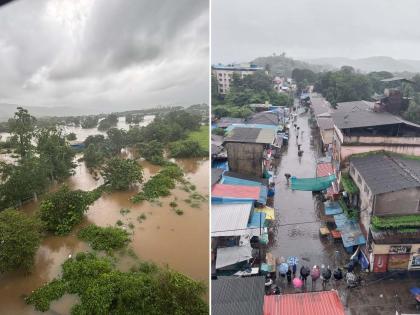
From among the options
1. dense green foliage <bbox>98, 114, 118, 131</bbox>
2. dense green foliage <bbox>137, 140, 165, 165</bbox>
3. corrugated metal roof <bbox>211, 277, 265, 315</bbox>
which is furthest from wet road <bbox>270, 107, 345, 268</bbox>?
dense green foliage <bbox>98, 114, 118, 131</bbox>

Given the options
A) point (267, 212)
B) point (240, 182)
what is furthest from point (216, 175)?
point (267, 212)

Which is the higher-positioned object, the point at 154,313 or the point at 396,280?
the point at 154,313

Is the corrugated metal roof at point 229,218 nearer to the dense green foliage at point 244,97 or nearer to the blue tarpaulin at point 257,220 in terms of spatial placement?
the blue tarpaulin at point 257,220

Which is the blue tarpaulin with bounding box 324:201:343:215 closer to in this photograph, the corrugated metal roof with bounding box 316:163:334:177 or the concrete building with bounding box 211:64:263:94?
the corrugated metal roof with bounding box 316:163:334:177

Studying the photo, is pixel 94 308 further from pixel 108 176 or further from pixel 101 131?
pixel 108 176

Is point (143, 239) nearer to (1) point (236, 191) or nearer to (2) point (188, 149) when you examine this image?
(2) point (188, 149)

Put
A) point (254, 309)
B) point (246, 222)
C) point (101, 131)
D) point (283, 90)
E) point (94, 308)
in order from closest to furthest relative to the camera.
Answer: point (254, 309), point (94, 308), point (101, 131), point (246, 222), point (283, 90)

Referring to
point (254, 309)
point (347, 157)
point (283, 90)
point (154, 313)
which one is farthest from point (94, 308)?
point (283, 90)
